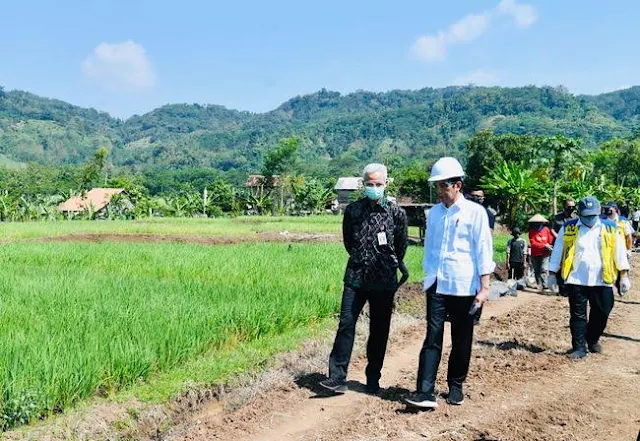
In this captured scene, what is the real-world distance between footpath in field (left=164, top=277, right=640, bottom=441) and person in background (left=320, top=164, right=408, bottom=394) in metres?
0.38

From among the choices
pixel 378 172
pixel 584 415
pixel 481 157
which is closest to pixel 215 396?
pixel 378 172

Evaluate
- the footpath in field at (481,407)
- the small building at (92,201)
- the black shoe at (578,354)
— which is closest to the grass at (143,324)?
the footpath in field at (481,407)

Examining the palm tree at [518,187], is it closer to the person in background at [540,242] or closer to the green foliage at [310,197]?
the person in background at [540,242]

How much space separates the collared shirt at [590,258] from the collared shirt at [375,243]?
232 centimetres

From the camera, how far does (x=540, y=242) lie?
1042 cm

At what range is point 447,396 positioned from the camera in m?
4.73

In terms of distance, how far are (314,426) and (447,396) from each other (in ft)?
3.85

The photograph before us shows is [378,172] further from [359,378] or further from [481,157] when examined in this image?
[481,157]

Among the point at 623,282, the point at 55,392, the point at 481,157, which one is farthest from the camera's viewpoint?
the point at 481,157

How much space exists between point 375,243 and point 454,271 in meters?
0.68

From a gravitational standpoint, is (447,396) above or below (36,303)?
below

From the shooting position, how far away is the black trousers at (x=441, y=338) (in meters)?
4.42

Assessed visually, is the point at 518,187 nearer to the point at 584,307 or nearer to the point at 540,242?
the point at 540,242

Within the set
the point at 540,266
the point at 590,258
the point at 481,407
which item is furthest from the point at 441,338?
the point at 540,266
